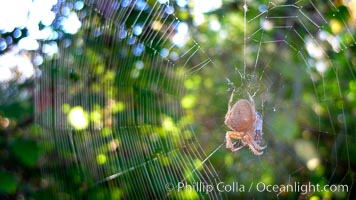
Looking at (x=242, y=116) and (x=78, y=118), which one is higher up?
(x=78, y=118)

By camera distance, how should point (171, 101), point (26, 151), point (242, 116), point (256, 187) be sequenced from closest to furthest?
1. point (26, 151)
2. point (242, 116)
3. point (256, 187)
4. point (171, 101)

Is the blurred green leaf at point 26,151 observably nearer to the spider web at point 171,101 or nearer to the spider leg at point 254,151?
the spider web at point 171,101

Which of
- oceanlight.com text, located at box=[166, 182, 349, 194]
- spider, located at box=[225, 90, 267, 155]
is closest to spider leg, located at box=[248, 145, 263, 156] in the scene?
spider, located at box=[225, 90, 267, 155]

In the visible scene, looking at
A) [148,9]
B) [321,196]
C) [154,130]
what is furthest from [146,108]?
[321,196]

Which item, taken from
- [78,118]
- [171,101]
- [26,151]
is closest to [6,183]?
[26,151]

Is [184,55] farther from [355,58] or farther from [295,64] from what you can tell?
[355,58]

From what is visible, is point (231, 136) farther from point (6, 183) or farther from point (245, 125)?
point (6, 183)
